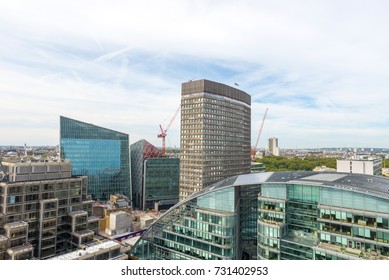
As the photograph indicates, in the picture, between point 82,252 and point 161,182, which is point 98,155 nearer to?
point 161,182

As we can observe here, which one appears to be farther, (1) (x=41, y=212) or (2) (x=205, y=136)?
(2) (x=205, y=136)

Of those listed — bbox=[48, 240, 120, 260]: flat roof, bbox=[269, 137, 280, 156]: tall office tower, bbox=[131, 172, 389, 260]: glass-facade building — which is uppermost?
bbox=[269, 137, 280, 156]: tall office tower

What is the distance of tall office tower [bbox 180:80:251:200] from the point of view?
39.8 meters

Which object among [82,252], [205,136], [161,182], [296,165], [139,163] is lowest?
[82,252]

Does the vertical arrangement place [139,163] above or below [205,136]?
below

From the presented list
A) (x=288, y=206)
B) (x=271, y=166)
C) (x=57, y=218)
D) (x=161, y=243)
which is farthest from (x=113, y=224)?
(x=271, y=166)

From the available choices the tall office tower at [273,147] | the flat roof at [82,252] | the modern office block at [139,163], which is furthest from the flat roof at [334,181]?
the tall office tower at [273,147]

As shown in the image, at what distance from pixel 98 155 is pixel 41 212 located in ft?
70.1

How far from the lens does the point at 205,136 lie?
131 ft

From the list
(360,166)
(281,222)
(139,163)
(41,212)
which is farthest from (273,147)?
(41,212)

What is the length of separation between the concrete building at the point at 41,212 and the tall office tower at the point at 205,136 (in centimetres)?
2010

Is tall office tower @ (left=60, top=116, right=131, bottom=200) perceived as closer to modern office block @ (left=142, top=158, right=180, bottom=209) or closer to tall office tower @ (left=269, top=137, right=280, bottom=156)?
modern office block @ (left=142, top=158, right=180, bottom=209)

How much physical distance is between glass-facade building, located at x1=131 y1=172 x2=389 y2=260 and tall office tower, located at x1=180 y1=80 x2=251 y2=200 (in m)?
20.8

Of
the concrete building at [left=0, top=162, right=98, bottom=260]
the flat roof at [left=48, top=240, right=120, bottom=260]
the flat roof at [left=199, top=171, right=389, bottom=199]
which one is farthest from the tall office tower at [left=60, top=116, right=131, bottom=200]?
the flat roof at [left=199, top=171, right=389, bottom=199]
